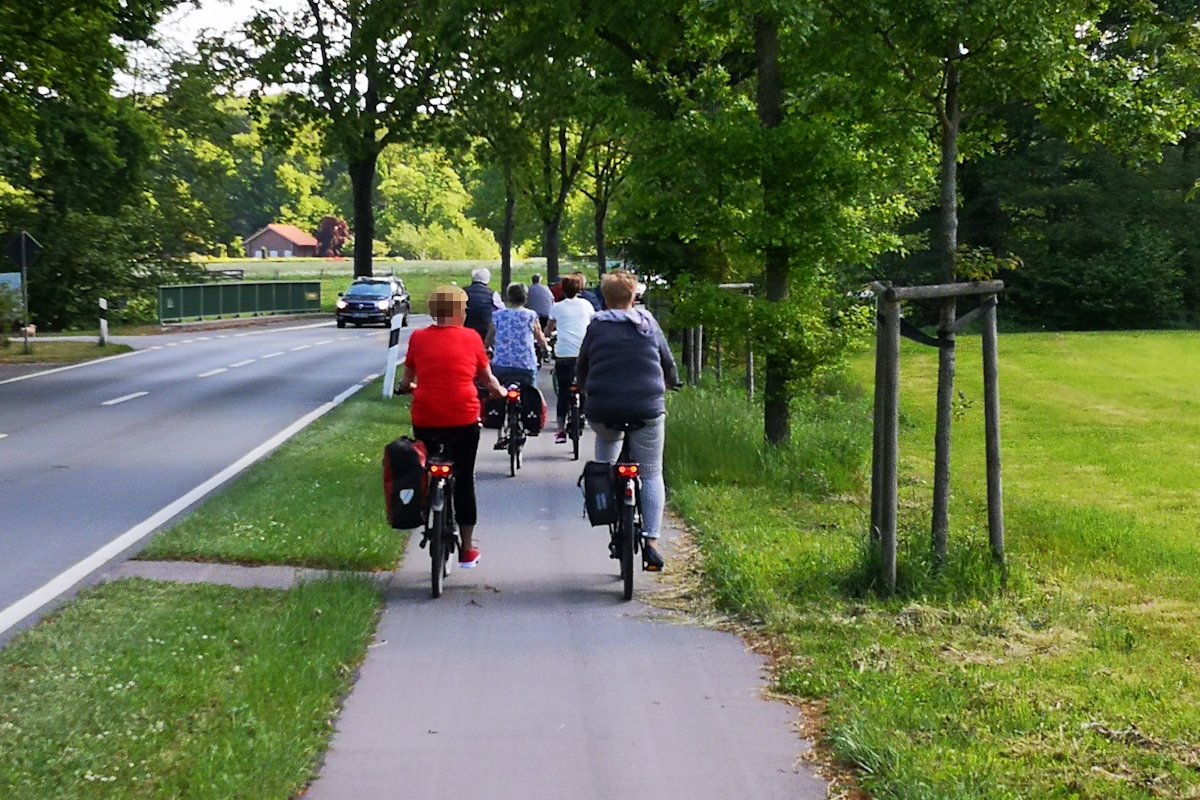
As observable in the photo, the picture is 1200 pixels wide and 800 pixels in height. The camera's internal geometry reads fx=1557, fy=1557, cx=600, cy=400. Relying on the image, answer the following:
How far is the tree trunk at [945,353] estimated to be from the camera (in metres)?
9.07

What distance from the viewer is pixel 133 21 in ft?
100

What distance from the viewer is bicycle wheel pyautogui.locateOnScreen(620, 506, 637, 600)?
29.4 ft

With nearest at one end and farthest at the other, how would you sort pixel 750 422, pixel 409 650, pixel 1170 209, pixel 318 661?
1. pixel 318 661
2. pixel 409 650
3. pixel 750 422
4. pixel 1170 209

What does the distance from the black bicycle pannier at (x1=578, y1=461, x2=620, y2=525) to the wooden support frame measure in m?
1.52

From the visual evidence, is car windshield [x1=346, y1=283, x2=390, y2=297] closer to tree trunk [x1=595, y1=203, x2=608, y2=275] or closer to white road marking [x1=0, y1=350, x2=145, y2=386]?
tree trunk [x1=595, y1=203, x2=608, y2=275]

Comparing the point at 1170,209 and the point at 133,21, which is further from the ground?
the point at 133,21

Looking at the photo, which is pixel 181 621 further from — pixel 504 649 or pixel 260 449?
pixel 260 449

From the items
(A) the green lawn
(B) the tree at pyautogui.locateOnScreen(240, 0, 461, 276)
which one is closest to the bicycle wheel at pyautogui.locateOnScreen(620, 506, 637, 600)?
(A) the green lawn

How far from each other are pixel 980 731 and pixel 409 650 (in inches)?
114

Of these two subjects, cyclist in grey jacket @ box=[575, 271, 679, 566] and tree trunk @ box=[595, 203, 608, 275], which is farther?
tree trunk @ box=[595, 203, 608, 275]

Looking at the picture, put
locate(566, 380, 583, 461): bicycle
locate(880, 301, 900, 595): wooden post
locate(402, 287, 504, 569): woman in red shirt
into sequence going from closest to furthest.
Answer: locate(880, 301, 900, 595): wooden post, locate(402, 287, 504, 569): woman in red shirt, locate(566, 380, 583, 461): bicycle

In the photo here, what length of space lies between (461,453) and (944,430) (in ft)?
9.41

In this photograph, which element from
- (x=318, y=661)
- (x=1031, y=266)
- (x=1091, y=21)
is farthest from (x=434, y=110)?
(x=318, y=661)

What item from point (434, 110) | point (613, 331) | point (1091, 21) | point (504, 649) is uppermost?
point (434, 110)
